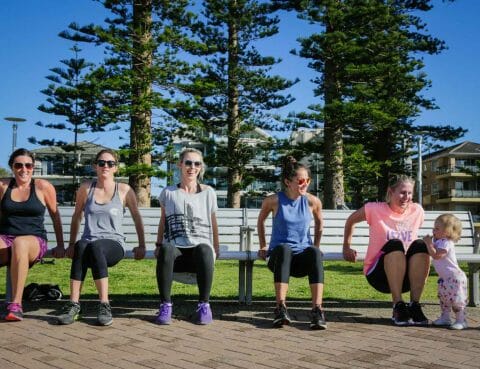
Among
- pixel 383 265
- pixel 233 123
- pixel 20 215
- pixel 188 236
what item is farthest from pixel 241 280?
pixel 233 123

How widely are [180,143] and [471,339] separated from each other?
2070 cm

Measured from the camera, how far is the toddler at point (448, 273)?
4062 millimetres

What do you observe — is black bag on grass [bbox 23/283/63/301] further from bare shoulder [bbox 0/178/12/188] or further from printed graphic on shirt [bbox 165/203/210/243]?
printed graphic on shirt [bbox 165/203/210/243]

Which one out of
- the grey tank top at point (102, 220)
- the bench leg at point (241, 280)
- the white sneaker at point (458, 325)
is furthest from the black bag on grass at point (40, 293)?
the white sneaker at point (458, 325)

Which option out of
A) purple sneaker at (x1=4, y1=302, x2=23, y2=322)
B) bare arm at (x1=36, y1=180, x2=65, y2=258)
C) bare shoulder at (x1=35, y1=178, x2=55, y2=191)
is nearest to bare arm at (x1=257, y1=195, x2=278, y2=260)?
bare arm at (x1=36, y1=180, x2=65, y2=258)

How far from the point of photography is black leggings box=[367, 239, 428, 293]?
4.19 m

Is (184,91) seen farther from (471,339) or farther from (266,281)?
(471,339)

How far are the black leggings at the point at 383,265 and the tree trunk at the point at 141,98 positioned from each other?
14.5 meters

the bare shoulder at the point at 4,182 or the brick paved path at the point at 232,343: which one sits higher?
the bare shoulder at the point at 4,182

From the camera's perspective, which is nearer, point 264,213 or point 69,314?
point 69,314

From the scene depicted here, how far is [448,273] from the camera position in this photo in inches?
163

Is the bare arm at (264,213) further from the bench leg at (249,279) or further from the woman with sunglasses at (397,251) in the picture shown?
the woman with sunglasses at (397,251)

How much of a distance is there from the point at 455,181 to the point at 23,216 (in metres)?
62.9

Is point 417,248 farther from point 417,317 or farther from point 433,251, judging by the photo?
point 417,317
